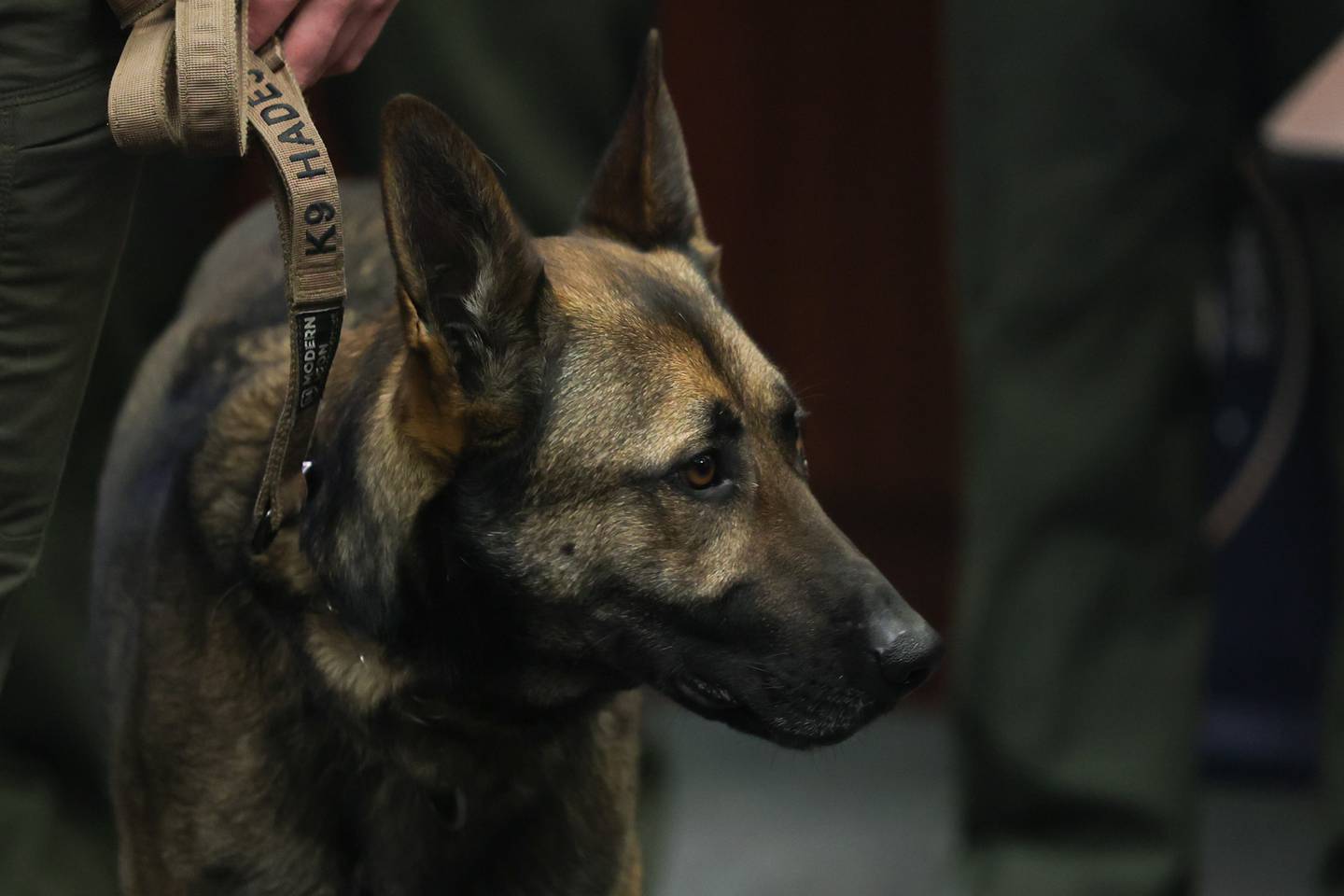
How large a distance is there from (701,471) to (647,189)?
407 millimetres

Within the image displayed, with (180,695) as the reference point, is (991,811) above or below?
below

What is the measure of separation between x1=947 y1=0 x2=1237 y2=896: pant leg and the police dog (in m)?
0.86

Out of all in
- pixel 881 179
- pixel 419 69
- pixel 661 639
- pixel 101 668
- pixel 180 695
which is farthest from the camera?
pixel 881 179

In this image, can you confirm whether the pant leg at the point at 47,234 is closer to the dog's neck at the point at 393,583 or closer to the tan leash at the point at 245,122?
the tan leash at the point at 245,122

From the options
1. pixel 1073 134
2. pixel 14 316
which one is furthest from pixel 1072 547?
pixel 14 316

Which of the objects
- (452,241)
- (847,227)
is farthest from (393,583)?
(847,227)

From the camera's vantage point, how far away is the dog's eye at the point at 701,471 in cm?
195

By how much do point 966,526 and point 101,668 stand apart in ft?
4.39

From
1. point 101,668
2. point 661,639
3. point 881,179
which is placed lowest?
point 881,179

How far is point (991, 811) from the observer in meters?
3.03

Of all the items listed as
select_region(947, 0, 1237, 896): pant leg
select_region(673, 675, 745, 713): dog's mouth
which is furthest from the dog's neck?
select_region(947, 0, 1237, 896): pant leg

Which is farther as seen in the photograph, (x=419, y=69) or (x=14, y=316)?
(x=419, y=69)

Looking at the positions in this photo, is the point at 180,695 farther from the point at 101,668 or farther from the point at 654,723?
the point at 654,723

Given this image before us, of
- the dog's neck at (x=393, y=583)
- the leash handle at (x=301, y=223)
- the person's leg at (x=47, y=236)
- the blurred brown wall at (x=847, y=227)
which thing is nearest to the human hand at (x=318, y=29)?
the leash handle at (x=301, y=223)
